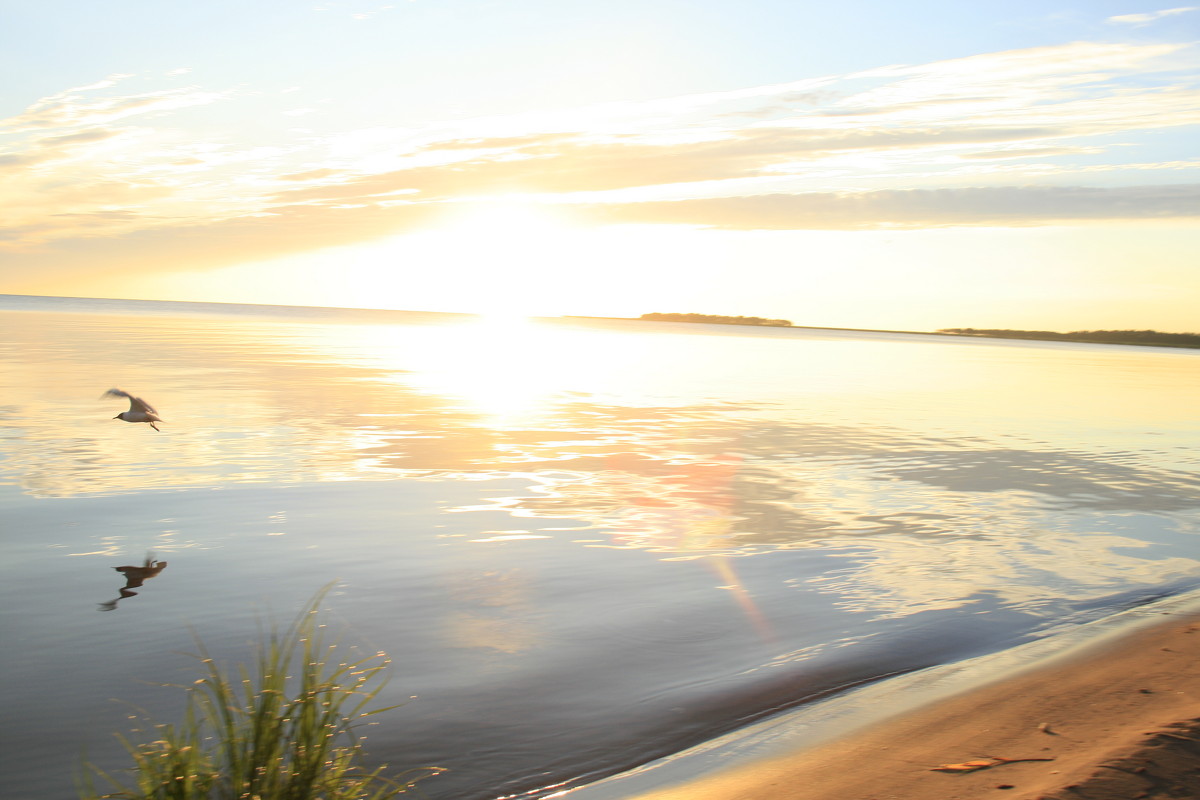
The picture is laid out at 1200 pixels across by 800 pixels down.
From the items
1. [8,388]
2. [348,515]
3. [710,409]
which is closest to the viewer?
[348,515]

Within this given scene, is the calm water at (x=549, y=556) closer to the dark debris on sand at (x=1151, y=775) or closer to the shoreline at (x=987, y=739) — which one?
the shoreline at (x=987, y=739)

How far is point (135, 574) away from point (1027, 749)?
26.8 feet

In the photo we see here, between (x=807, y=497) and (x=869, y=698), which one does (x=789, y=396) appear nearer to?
(x=807, y=497)

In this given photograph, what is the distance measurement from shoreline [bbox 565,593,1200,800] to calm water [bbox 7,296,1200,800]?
42cm

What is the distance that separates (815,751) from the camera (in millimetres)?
5594

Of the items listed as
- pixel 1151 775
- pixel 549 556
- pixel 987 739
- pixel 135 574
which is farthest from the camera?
pixel 549 556

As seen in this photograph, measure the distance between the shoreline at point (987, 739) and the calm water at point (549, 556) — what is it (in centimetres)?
42

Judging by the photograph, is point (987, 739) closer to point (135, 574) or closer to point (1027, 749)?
point (1027, 749)

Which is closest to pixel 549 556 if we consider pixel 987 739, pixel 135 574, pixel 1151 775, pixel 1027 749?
pixel 135 574

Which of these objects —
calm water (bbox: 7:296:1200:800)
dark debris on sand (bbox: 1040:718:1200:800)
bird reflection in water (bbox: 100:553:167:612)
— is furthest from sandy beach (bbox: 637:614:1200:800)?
bird reflection in water (bbox: 100:553:167:612)

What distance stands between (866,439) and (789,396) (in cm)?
1115

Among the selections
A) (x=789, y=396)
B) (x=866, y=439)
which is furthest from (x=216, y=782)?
(x=789, y=396)

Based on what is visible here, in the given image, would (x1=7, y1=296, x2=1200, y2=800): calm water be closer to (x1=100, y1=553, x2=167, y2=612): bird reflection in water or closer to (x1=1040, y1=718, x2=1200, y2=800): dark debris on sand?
(x1=100, y1=553, x2=167, y2=612): bird reflection in water

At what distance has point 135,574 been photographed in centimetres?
931
